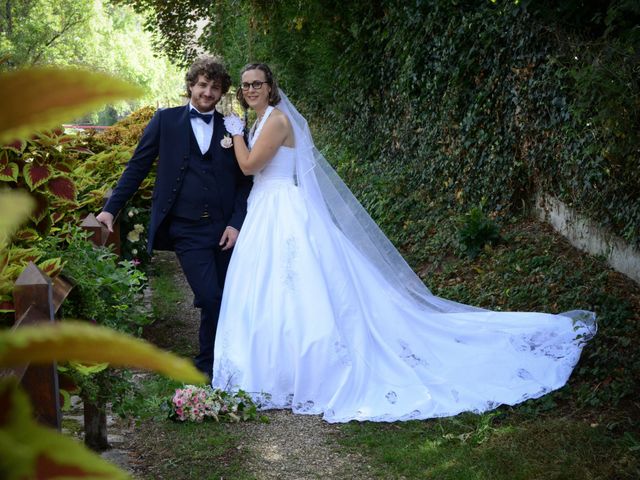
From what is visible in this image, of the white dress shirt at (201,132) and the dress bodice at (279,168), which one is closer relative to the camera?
the white dress shirt at (201,132)

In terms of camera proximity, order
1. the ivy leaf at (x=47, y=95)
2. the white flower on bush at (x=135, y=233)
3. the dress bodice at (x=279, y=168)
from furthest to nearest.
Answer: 1. the white flower on bush at (x=135, y=233)
2. the dress bodice at (x=279, y=168)
3. the ivy leaf at (x=47, y=95)

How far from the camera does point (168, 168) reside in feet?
19.0

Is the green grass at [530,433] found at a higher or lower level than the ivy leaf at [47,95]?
lower

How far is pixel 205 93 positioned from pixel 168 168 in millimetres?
550

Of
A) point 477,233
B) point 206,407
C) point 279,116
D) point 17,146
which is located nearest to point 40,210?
point 17,146

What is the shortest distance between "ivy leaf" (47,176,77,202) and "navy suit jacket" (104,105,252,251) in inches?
54.1

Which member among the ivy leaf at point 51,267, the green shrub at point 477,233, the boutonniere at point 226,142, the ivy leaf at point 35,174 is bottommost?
the green shrub at point 477,233

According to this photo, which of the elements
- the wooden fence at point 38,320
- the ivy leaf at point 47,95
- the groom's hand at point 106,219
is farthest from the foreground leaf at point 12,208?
the groom's hand at point 106,219

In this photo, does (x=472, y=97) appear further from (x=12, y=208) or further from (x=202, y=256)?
(x=12, y=208)

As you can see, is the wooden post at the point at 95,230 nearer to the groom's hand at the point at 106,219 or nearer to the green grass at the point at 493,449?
the groom's hand at the point at 106,219

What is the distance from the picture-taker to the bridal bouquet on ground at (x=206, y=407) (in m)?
5.03

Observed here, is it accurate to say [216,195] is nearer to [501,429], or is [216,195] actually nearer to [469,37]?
[501,429]

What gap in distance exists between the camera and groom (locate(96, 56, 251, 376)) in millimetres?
5797

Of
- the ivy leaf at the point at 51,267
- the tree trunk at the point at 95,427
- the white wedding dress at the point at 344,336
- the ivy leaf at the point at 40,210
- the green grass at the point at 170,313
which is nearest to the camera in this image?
the ivy leaf at the point at 51,267
